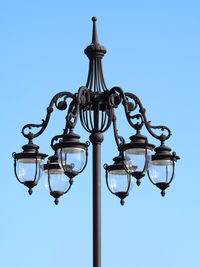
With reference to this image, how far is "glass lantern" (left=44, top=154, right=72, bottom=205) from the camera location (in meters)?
13.8

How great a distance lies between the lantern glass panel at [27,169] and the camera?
13.5m

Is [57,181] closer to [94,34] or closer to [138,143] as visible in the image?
[138,143]

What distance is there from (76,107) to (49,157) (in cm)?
137

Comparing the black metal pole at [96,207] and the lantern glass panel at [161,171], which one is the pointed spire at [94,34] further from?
the lantern glass panel at [161,171]

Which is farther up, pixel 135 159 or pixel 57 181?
pixel 135 159

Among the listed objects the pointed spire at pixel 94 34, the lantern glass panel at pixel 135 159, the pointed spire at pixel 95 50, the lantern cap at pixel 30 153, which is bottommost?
the lantern glass panel at pixel 135 159

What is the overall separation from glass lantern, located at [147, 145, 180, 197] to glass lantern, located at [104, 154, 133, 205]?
73 centimetres

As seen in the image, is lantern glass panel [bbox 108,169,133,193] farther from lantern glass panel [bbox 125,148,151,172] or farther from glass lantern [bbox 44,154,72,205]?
lantern glass panel [bbox 125,148,151,172]

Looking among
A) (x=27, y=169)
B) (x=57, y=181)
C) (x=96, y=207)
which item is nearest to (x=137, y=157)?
(x=96, y=207)

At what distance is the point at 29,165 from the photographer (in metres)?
13.5

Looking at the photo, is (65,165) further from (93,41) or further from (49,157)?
(93,41)

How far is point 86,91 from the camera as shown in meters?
13.4

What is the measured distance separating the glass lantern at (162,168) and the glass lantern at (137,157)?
40cm

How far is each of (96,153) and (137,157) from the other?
0.67m
